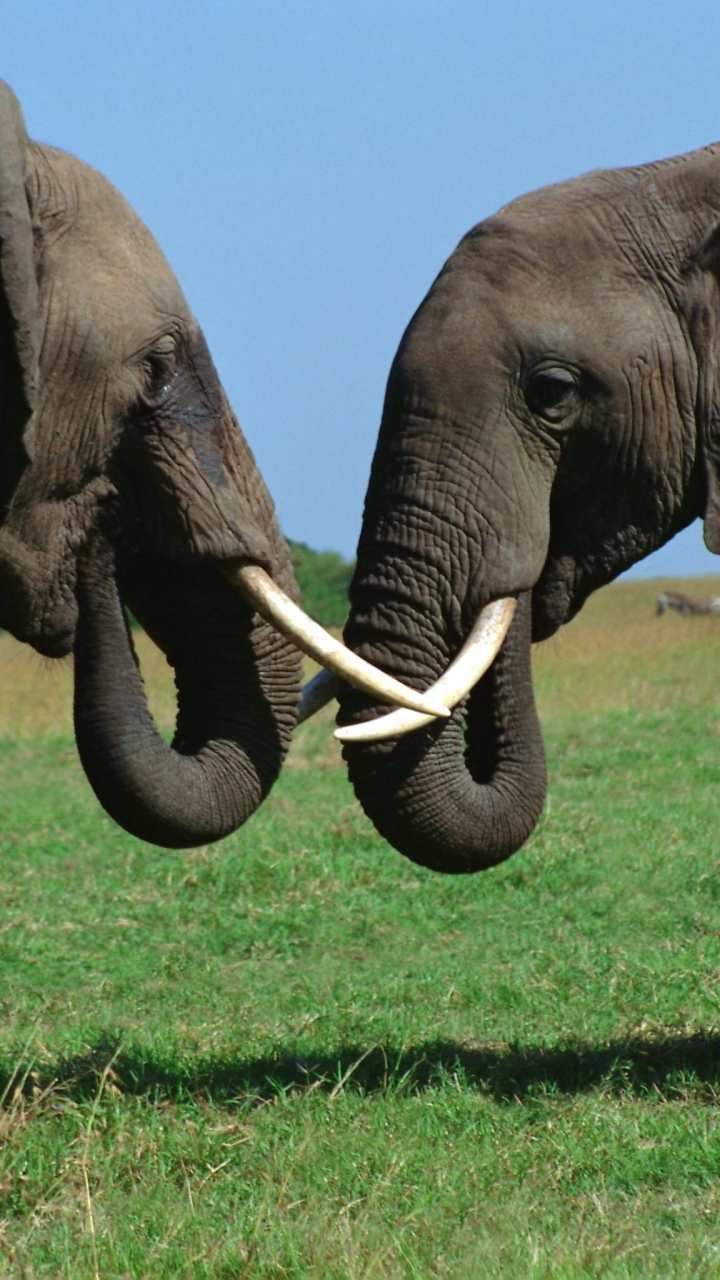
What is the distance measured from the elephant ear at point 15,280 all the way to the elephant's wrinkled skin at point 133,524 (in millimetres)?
28

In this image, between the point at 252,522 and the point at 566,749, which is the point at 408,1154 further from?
the point at 566,749

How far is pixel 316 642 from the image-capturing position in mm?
4277

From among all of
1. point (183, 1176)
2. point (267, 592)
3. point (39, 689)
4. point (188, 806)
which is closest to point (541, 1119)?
point (183, 1176)

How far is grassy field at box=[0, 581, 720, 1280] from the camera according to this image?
12.9ft

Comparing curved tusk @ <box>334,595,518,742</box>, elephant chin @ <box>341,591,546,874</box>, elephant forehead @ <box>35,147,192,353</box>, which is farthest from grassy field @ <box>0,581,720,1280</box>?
elephant forehead @ <box>35,147,192,353</box>

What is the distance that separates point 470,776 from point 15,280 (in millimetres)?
1743

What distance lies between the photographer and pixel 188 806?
445 centimetres

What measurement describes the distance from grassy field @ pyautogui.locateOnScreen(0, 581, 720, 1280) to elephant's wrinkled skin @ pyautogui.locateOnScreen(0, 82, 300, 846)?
91cm

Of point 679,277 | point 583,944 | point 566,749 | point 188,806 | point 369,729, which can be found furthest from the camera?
point 566,749

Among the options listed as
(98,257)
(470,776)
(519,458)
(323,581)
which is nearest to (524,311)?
(519,458)

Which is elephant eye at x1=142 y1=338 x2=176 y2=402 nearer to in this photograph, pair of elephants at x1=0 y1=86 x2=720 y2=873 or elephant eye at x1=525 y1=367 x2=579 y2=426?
pair of elephants at x1=0 y1=86 x2=720 y2=873

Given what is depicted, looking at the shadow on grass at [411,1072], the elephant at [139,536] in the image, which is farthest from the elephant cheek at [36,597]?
the shadow on grass at [411,1072]

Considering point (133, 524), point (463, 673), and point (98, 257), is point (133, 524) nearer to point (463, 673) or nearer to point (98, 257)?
point (98, 257)

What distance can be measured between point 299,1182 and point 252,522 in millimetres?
1682
